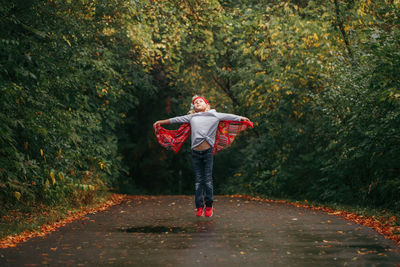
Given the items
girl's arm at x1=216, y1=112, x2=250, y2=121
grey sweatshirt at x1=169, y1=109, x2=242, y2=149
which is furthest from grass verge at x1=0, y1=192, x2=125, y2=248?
girl's arm at x1=216, y1=112, x2=250, y2=121

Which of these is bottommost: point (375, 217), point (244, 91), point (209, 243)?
point (375, 217)

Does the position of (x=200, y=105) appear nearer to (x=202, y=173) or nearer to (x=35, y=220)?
(x=202, y=173)

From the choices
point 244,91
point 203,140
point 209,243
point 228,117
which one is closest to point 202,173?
point 203,140

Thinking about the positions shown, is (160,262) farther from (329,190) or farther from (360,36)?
(360,36)

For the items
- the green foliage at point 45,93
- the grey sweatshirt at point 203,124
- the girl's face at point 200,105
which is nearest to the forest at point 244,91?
the green foliage at point 45,93

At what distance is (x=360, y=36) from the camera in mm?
15719

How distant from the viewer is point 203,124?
35.9 ft

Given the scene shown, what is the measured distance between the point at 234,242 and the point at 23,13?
610 cm

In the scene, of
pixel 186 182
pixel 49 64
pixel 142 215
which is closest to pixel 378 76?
pixel 142 215

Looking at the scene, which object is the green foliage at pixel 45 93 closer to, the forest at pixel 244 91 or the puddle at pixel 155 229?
the forest at pixel 244 91

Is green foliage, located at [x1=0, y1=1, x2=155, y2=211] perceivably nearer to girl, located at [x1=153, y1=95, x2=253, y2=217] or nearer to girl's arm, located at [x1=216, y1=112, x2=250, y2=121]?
girl, located at [x1=153, y1=95, x2=253, y2=217]

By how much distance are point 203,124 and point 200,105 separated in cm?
47

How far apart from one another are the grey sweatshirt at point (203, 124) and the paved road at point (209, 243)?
4.97 ft

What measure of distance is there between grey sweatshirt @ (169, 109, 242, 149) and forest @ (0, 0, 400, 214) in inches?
89.2
